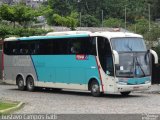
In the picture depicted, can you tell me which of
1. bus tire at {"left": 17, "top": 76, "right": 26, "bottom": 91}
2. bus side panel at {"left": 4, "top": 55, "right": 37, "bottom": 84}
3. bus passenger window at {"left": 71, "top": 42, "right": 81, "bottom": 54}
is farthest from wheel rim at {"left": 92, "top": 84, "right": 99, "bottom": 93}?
bus tire at {"left": 17, "top": 76, "right": 26, "bottom": 91}

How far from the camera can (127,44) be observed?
26.7 m

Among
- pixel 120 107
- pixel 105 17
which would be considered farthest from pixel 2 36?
pixel 105 17

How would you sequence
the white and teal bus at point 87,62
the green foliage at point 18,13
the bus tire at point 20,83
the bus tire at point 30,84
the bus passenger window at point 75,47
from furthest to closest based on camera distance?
the green foliage at point 18,13
the bus tire at point 20,83
the bus tire at point 30,84
the bus passenger window at point 75,47
the white and teal bus at point 87,62

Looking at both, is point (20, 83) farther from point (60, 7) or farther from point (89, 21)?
point (60, 7)

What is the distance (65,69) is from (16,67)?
5.73 metres

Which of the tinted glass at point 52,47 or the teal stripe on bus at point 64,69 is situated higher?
the tinted glass at point 52,47

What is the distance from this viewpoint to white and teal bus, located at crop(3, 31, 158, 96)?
26172 mm

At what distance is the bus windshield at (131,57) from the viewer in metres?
26.1

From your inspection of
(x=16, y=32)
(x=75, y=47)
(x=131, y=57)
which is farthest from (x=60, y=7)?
(x=131, y=57)

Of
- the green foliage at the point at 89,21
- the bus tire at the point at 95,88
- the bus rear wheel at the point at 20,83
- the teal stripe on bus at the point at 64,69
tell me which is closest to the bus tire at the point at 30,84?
the bus rear wheel at the point at 20,83

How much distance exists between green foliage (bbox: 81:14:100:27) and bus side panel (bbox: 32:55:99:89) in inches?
2202

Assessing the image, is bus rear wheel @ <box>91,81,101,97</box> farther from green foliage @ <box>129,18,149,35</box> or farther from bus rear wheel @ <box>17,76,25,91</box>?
green foliage @ <box>129,18,149,35</box>

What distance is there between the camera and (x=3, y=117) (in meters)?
16.6

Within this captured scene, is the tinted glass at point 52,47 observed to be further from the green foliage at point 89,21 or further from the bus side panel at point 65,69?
the green foliage at point 89,21
